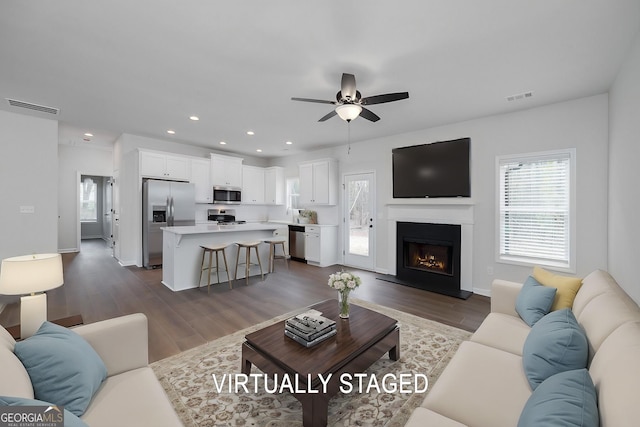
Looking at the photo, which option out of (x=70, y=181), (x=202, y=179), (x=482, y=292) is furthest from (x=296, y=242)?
(x=70, y=181)

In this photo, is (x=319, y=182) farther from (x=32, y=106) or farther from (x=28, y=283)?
(x=28, y=283)

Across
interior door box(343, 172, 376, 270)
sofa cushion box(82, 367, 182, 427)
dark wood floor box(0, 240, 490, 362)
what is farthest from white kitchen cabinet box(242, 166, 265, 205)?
sofa cushion box(82, 367, 182, 427)

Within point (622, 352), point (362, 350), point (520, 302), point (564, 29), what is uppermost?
point (564, 29)

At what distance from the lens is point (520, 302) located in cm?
223

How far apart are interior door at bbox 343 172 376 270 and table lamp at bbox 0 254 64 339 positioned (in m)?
4.86

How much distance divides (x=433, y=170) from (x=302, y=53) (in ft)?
10.3

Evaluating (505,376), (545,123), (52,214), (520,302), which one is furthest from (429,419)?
(52,214)

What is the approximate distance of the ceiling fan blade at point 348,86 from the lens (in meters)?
2.65

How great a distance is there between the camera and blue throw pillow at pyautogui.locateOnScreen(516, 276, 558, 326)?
2.02 metres

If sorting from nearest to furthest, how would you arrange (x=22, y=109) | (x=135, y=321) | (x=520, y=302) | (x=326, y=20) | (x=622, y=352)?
(x=622, y=352) < (x=135, y=321) < (x=326, y=20) < (x=520, y=302) < (x=22, y=109)

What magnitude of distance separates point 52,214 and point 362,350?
5585mm

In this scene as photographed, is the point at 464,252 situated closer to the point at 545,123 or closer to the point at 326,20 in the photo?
the point at 545,123

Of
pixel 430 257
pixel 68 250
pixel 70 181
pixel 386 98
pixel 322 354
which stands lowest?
pixel 68 250

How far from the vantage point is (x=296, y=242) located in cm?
676
